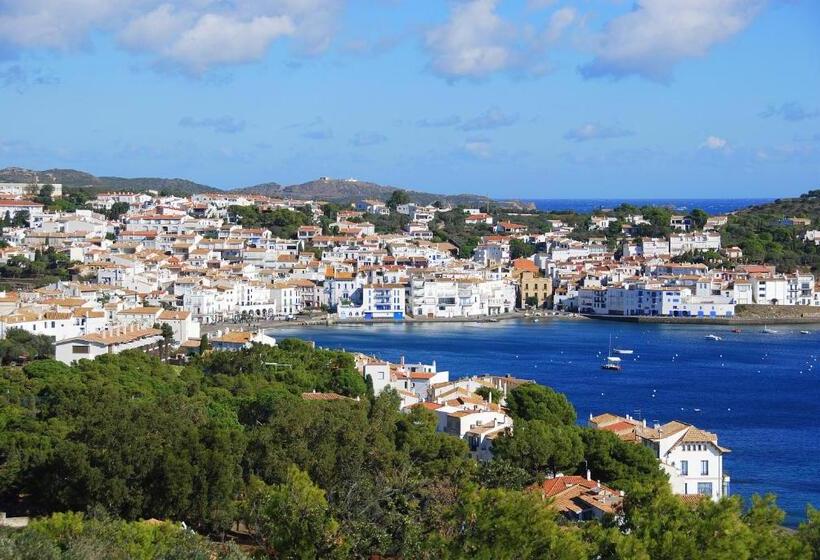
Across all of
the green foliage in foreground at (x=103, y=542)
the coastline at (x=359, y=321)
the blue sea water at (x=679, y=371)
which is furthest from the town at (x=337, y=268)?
the green foliage in foreground at (x=103, y=542)

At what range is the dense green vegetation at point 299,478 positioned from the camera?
A: 702 cm

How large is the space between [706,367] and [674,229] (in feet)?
74.2

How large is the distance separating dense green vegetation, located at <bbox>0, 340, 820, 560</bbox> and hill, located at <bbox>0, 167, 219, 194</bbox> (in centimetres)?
5544

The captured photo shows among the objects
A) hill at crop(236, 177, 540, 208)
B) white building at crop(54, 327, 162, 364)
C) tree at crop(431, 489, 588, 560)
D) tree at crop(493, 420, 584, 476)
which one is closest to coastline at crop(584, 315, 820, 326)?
white building at crop(54, 327, 162, 364)

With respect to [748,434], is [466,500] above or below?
above

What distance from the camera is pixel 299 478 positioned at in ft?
27.2

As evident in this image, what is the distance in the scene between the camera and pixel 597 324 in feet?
108

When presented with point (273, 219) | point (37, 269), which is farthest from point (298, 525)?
point (273, 219)

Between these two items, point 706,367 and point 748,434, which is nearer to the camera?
point 748,434

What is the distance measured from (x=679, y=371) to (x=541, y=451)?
41.4 feet

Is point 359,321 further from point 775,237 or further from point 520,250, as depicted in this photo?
point 775,237

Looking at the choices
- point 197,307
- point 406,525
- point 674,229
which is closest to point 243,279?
point 197,307

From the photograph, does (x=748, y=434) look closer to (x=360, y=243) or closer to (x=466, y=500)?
(x=466, y=500)

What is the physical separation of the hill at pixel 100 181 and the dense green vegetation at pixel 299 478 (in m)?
55.4
